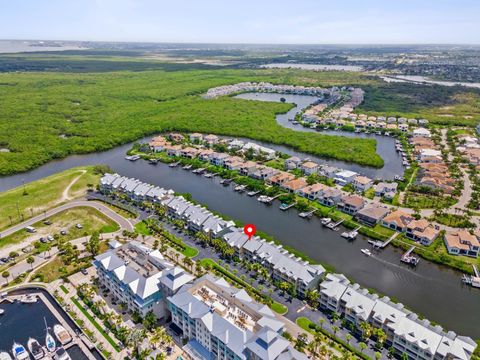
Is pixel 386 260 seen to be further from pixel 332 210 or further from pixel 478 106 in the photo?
pixel 478 106

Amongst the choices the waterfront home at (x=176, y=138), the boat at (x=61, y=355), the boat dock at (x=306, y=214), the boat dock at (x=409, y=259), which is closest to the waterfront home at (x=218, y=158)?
the waterfront home at (x=176, y=138)

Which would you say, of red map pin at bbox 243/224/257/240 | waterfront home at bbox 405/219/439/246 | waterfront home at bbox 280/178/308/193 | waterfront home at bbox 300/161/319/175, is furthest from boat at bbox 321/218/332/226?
waterfront home at bbox 300/161/319/175

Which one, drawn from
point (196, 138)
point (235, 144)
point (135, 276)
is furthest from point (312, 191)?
point (196, 138)

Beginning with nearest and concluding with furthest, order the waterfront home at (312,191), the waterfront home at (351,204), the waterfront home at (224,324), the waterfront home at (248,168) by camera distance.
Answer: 1. the waterfront home at (224,324)
2. the waterfront home at (351,204)
3. the waterfront home at (312,191)
4. the waterfront home at (248,168)

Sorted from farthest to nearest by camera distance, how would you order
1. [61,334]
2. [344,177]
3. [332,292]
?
[344,177]
[332,292]
[61,334]

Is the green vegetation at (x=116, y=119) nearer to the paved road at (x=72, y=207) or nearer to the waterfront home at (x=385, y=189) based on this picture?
the waterfront home at (x=385, y=189)

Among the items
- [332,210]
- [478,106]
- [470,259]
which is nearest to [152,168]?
[332,210]

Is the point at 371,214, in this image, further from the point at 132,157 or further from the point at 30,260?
the point at 132,157
